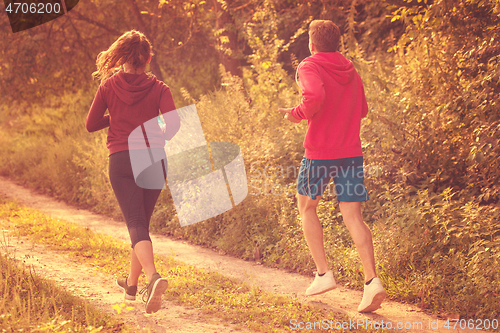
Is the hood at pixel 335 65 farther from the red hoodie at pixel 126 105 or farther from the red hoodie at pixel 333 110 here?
the red hoodie at pixel 126 105

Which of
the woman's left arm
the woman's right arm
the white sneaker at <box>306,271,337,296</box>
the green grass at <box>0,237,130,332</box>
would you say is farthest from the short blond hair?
the green grass at <box>0,237,130,332</box>

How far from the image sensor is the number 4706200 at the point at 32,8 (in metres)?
11.3

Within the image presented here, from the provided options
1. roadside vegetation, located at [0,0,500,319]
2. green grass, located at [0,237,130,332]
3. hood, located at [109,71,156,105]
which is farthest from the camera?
roadside vegetation, located at [0,0,500,319]

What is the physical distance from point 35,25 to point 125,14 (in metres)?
2.46

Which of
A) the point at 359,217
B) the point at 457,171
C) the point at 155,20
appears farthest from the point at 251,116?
the point at 155,20

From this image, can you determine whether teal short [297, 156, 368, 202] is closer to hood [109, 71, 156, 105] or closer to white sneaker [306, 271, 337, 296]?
white sneaker [306, 271, 337, 296]

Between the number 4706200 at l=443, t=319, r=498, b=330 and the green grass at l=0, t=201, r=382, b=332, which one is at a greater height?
the green grass at l=0, t=201, r=382, b=332

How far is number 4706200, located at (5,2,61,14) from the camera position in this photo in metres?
11.3

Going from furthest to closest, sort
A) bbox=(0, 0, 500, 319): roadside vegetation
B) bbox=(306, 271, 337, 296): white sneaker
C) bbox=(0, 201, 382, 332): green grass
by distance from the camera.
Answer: bbox=(0, 0, 500, 319): roadside vegetation < bbox=(306, 271, 337, 296): white sneaker < bbox=(0, 201, 382, 332): green grass

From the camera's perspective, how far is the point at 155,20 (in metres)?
13.2

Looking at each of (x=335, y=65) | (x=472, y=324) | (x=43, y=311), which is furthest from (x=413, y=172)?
(x=43, y=311)

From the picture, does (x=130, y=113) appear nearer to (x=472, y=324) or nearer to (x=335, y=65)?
(x=335, y=65)

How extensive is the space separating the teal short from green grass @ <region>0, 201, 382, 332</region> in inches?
40.2

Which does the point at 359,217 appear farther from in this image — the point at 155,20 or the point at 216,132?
the point at 155,20
